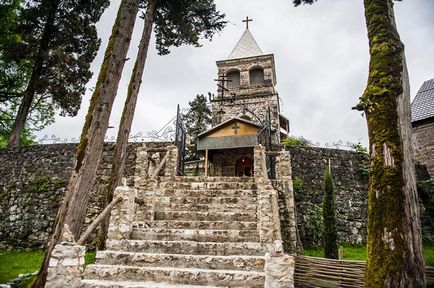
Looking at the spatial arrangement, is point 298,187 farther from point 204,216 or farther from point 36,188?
point 36,188

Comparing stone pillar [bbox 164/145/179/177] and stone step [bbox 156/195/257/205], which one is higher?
stone pillar [bbox 164/145/179/177]

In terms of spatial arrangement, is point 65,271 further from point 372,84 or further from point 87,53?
point 87,53

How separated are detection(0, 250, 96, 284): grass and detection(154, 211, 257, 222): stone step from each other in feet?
8.05

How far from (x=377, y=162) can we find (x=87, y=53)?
1214 centimetres

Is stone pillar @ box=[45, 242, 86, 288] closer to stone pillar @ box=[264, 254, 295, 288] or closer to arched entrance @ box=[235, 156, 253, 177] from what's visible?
stone pillar @ box=[264, 254, 295, 288]

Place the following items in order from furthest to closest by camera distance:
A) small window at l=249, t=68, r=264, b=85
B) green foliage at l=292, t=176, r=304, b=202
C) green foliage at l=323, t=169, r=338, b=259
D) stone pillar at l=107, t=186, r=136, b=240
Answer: small window at l=249, t=68, r=264, b=85 → green foliage at l=292, t=176, r=304, b=202 → green foliage at l=323, t=169, r=338, b=259 → stone pillar at l=107, t=186, r=136, b=240

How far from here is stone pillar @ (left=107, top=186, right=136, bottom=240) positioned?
487 centimetres

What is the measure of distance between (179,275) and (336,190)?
7964 mm

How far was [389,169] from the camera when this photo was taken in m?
2.72

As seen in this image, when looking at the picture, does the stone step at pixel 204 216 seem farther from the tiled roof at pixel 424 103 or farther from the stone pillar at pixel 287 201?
the tiled roof at pixel 424 103

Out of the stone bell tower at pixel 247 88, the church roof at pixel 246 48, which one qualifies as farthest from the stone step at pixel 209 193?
the church roof at pixel 246 48

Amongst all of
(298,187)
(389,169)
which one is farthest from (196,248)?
(298,187)

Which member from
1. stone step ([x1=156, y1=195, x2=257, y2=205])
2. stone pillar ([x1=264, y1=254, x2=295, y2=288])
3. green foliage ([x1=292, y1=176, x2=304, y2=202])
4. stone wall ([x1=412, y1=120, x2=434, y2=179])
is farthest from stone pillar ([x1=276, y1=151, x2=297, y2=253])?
stone wall ([x1=412, y1=120, x2=434, y2=179])

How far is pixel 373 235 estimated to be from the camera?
2609 mm
